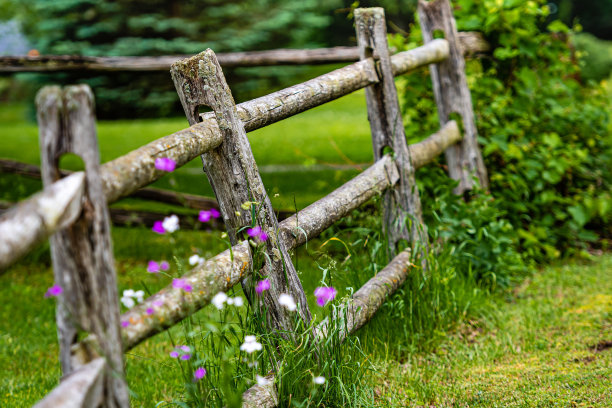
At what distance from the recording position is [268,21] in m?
13.1

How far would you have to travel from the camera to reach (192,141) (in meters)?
2.07

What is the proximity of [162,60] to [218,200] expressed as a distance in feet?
10.3

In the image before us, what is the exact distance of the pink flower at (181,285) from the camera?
6.17 ft

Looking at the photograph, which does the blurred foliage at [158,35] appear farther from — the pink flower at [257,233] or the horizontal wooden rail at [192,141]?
the pink flower at [257,233]

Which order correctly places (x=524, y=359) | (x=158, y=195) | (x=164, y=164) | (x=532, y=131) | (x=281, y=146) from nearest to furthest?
(x=164, y=164) → (x=524, y=359) → (x=532, y=131) → (x=158, y=195) → (x=281, y=146)

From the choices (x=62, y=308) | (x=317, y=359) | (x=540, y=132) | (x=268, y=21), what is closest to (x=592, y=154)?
(x=540, y=132)

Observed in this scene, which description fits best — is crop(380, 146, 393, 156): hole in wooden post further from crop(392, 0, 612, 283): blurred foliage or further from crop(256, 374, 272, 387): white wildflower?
crop(256, 374, 272, 387): white wildflower

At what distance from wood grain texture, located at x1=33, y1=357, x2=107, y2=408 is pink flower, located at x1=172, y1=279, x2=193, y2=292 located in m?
0.35

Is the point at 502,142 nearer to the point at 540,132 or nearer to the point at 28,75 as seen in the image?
the point at 540,132

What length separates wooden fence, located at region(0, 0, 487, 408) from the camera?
151cm

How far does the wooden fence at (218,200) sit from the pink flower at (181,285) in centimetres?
1

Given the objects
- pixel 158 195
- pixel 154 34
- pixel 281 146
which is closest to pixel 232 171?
pixel 158 195

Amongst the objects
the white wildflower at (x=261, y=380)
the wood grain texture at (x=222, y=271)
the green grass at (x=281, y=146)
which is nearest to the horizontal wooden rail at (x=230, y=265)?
the wood grain texture at (x=222, y=271)

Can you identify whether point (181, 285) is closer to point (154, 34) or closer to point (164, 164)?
point (164, 164)
